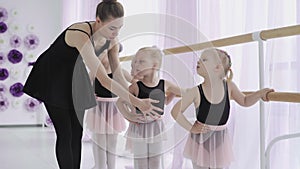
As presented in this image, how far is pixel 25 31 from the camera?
5.92m

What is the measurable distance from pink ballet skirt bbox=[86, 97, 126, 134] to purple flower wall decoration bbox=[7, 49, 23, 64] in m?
3.77

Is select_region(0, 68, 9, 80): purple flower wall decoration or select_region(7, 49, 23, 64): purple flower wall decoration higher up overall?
select_region(7, 49, 23, 64): purple flower wall decoration

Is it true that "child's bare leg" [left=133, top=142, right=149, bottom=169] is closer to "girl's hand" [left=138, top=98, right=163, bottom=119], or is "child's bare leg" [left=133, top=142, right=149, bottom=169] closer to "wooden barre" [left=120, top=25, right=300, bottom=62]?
"girl's hand" [left=138, top=98, right=163, bottom=119]

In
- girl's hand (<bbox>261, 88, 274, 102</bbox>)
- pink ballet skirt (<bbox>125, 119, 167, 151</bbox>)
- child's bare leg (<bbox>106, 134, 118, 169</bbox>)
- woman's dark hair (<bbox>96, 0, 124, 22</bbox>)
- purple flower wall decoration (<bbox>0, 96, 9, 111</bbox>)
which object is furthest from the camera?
purple flower wall decoration (<bbox>0, 96, 9, 111</bbox>)

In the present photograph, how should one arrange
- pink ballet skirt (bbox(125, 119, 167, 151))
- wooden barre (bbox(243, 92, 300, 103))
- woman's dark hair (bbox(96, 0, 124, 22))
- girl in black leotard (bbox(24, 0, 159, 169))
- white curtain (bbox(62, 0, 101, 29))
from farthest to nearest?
1. white curtain (bbox(62, 0, 101, 29))
2. pink ballet skirt (bbox(125, 119, 167, 151))
3. girl in black leotard (bbox(24, 0, 159, 169))
4. woman's dark hair (bbox(96, 0, 124, 22))
5. wooden barre (bbox(243, 92, 300, 103))

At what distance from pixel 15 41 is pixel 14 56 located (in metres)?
0.21

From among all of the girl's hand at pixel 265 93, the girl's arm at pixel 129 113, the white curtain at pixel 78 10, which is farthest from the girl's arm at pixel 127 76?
the white curtain at pixel 78 10

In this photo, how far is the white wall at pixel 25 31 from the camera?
230 inches

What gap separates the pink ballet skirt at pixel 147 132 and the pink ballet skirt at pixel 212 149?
33 cm

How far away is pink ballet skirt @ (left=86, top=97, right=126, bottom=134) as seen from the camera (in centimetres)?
240

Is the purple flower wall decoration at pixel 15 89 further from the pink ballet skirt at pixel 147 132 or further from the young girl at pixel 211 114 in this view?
the young girl at pixel 211 114

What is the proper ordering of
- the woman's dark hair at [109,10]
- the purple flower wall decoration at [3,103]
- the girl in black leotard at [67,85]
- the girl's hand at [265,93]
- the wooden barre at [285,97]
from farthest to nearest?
the purple flower wall decoration at [3,103], the girl in black leotard at [67,85], the woman's dark hair at [109,10], the girl's hand at [265,93], the wooden barre at [285,97]

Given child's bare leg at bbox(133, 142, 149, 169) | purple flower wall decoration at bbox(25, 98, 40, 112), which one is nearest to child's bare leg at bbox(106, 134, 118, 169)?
child's bare leg at bbox(133, 142, 149, 169)

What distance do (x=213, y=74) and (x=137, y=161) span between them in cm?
65
